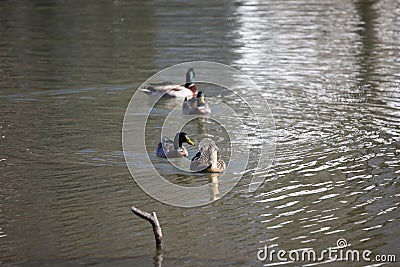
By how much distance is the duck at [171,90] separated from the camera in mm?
13531

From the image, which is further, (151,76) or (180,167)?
(151,76)

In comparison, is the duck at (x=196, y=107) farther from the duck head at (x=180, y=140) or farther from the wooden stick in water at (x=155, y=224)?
the wooden stick in water at (x=155, y=224)

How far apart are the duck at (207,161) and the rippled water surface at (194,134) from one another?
0.20 metres

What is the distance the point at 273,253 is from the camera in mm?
7316

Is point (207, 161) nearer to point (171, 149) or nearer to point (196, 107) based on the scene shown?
point (171, 149)

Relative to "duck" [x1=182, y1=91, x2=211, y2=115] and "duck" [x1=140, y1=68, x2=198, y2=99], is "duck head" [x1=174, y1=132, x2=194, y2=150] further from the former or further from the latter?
"duck" [x1=140, y1=68, x2=198, y2=99]

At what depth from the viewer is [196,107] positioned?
485 inches

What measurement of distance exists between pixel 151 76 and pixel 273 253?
8030 mm

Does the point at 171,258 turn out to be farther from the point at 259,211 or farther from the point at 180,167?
the point at 180,167

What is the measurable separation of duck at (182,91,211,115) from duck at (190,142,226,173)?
9.04ft

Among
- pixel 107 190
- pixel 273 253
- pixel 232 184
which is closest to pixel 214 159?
pixel 232 184

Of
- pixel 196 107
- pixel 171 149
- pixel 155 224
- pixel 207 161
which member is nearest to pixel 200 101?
pixel 196 107

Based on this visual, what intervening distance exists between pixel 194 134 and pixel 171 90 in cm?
264

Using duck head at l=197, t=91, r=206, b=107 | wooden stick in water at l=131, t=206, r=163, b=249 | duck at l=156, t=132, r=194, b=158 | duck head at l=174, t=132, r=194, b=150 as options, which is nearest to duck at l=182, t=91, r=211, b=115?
duck head at l=197, t=91, r=206, b=107
